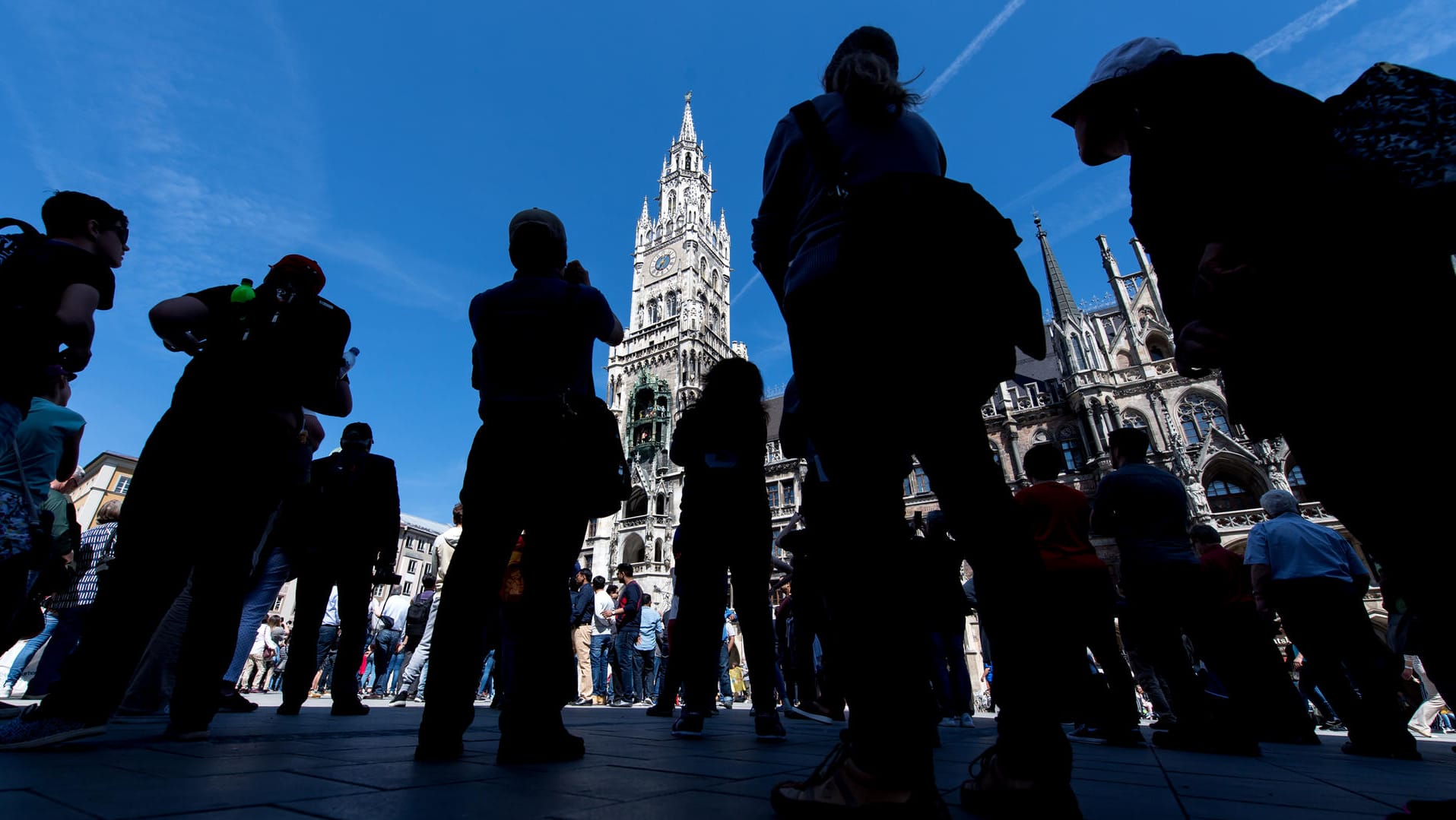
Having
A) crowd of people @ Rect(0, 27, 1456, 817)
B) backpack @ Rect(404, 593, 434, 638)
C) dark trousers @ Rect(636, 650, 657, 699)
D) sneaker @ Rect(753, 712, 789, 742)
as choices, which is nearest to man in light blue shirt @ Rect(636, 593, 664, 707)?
dark trousers @ Rect(636, 650, 657, 699)

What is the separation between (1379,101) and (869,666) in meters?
1.75

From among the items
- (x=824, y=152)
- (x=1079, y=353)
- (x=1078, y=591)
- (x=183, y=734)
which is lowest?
(x=183, y=734)

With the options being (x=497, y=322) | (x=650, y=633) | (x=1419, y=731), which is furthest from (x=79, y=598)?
(x=1419, y=731)

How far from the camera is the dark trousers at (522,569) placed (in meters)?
2.21

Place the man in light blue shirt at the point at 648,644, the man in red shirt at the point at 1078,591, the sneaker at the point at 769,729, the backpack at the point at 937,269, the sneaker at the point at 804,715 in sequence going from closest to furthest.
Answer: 1. the backpack at the point at 937,269
2. the sneaker at the point at 769,729
3. the man in red shirt at the point at 1078,591
4. the sneaker at the point at 804,715
5. the man in light blue shirt at the point at 648,644

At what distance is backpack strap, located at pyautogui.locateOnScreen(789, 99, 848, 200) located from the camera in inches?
73.4

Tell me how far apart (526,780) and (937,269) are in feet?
5.79

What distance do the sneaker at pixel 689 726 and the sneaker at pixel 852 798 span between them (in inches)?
84.6

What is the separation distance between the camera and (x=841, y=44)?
2266 mm

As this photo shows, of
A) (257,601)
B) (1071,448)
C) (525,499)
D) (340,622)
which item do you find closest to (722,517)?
(525,499)

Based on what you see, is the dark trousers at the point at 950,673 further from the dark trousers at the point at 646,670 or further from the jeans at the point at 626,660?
the dark trousers at the point at 646,670

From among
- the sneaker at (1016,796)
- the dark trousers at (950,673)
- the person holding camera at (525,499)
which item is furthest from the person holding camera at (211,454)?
the dark trousers at (950,673)

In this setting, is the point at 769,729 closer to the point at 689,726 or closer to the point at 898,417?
the point at 689,726

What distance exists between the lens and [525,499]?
247 centimetres
